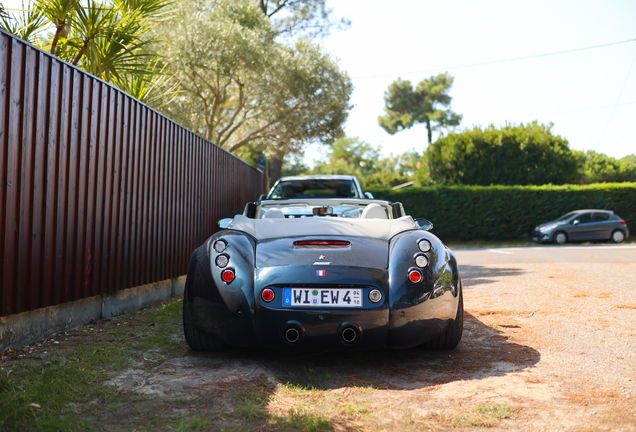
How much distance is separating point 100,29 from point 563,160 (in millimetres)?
27782

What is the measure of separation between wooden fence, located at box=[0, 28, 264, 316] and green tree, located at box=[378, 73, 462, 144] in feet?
155

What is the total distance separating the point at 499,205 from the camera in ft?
73.8

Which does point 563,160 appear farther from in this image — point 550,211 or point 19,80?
point 19,80

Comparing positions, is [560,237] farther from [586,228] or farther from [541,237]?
[586,228]

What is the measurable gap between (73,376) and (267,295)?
1226 millimetres

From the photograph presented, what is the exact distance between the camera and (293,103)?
60.2 ft

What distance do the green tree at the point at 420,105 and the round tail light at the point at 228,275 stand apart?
165 ft

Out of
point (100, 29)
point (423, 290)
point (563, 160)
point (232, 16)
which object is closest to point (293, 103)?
point (232, 16)

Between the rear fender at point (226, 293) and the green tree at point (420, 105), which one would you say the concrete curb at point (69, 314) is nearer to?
the rear fender at point (226, 293)

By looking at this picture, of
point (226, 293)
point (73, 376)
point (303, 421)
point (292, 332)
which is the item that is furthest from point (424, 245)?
point (73, 376)

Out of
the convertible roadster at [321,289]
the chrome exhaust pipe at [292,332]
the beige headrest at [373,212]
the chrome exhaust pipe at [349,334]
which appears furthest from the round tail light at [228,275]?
Answer: the beige headrest at [373,212]

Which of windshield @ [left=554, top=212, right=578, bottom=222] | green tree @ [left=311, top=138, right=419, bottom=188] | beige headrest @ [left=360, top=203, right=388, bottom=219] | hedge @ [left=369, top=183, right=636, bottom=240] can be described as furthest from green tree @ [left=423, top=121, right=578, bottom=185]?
green tree @ [left=311, top=138, right=419, bottom=188]

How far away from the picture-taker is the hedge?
22484mm

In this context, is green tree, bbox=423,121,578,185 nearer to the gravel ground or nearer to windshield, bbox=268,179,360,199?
windshield, bbox=268,179,360,199
